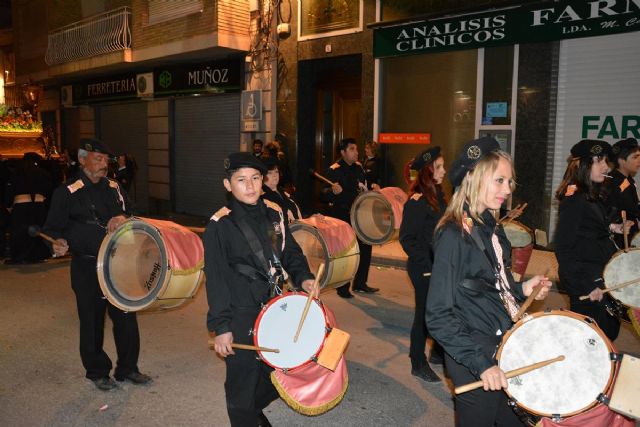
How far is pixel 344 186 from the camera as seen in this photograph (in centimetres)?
825

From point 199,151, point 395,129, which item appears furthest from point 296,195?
point 199,151

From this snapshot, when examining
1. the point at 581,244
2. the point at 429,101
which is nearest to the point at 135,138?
the point at 429,101

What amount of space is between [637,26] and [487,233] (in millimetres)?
8430

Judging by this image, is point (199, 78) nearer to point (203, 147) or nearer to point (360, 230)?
point (203, 147)

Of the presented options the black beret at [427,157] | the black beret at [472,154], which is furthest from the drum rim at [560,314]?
the black beret at [427,157]

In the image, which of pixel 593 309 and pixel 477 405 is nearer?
pixel 477 405

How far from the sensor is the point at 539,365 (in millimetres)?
2539

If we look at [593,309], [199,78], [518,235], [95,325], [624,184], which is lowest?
[95,325]

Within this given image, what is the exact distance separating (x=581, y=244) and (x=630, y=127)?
243 inches

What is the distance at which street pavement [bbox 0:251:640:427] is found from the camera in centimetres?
454

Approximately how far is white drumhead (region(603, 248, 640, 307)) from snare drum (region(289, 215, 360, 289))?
2.24 meters

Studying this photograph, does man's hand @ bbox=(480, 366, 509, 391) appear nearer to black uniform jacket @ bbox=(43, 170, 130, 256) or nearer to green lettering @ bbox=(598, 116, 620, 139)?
black uniform jacket @ bbox=(43, 170, 130, 256)

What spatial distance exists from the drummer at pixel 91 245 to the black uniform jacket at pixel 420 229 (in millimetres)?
2432

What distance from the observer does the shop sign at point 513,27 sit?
31.8 ft
